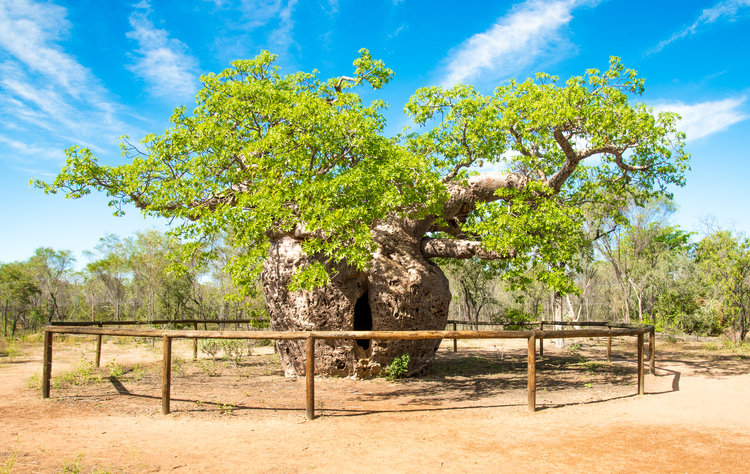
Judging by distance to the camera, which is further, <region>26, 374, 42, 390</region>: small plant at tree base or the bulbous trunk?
the bulbous trunk

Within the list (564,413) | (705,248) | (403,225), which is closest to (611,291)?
(705,248)

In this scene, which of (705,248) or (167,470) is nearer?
(167,470)

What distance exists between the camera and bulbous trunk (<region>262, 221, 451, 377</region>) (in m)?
9.20

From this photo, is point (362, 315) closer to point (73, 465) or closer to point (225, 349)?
point (225, 349)

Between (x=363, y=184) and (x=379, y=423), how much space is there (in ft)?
11.0

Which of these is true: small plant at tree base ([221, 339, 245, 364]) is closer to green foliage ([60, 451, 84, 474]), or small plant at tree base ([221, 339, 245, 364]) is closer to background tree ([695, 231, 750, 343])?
green foliage ([60, 451, 84, 474])

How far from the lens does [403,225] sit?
10.3 metres

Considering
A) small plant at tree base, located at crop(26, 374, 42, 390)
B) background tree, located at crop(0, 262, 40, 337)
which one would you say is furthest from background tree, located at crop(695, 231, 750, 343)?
background tree, located at crop(0, 262, 40, 337)

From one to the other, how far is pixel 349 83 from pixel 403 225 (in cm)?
320

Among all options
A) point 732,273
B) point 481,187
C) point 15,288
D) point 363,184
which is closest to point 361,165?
point 363,184

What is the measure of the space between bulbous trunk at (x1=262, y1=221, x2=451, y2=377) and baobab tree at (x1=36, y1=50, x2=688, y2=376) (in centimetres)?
3

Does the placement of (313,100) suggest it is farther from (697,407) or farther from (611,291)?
(611,291)

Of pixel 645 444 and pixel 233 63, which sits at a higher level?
pixel 233 63

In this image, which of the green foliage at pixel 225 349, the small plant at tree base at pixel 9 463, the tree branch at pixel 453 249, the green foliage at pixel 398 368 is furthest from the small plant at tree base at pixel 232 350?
the small plant at tree base at pixel 9 463
